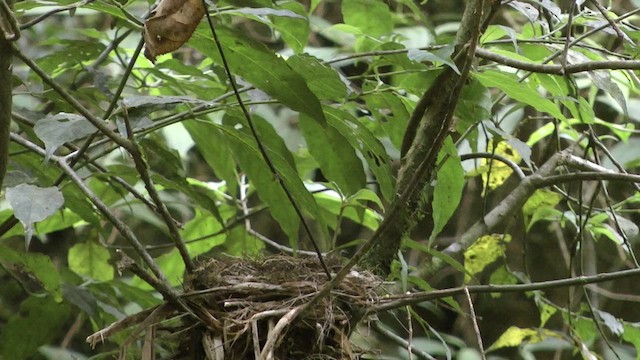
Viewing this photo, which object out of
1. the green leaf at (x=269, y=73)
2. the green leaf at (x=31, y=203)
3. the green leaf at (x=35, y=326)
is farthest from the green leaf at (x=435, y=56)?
the green leaf at (x=35, y=326)

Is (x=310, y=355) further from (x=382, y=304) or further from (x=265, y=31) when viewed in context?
(x=265, y=31)

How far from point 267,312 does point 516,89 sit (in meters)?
0.33

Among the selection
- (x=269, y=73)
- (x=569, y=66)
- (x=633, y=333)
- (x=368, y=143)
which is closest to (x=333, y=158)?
(x=368, y=143)

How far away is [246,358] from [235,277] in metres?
0.09

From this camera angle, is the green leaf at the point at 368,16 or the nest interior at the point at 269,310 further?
the green leaf at the point at 368,16

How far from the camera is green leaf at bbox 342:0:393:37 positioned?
3.88 feet

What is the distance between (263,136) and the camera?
97 cm

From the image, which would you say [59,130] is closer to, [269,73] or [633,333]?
[269,73]

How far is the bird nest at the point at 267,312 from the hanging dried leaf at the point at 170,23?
255 millimetres

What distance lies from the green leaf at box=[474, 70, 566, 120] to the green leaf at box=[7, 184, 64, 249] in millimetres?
430

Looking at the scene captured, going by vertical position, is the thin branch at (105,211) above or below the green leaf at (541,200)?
above

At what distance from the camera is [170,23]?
2.20ft

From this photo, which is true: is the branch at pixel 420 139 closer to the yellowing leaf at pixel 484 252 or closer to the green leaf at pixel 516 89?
the green leaf at pixel 516 89

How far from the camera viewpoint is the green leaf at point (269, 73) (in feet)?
2.64
